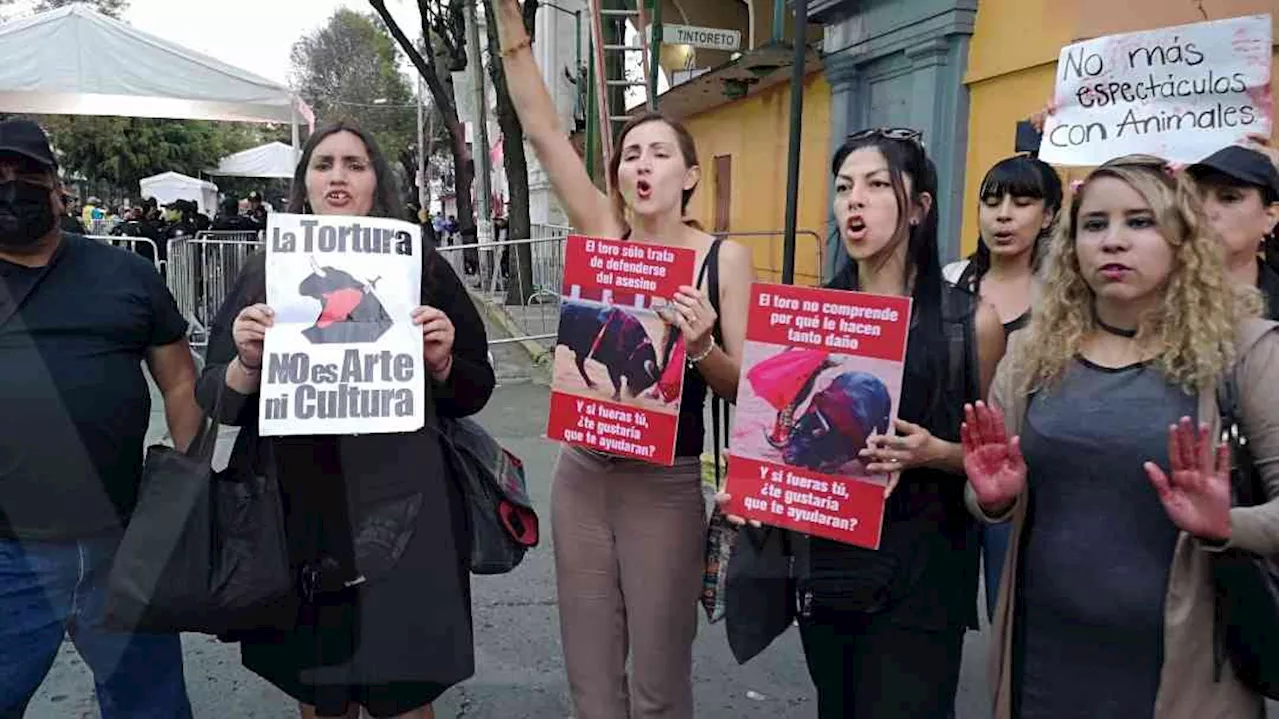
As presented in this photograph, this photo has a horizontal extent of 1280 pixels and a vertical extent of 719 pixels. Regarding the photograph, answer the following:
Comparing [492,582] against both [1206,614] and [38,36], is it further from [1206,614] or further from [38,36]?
[38,36]

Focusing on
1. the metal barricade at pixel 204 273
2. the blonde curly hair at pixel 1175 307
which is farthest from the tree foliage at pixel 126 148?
the blonde curly hair at pixel 1175 307

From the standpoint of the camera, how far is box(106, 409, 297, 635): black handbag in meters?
2.26

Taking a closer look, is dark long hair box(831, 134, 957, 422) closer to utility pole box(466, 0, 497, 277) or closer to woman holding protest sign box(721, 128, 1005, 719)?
woman holding protest sign box(721, 128, 1005, 719)

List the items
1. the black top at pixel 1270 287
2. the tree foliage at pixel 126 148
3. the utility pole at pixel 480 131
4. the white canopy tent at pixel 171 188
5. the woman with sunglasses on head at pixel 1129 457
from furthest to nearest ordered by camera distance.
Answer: the tree foliage at pixel 126 148, the white canopy tent at pixel 171 188, the utility pole at pixel 480 131, the black top at pixel 1270 287, the woman with sunglasses on head at pixel 1129 457

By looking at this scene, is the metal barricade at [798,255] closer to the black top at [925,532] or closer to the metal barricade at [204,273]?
the metal barricade at [204,273]

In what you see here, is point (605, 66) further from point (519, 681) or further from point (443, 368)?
point (443, 368)

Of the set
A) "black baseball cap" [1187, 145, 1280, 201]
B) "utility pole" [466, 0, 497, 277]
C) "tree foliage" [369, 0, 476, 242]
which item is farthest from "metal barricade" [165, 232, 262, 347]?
"black baseball cap" [1187, 145, 1280, 201]

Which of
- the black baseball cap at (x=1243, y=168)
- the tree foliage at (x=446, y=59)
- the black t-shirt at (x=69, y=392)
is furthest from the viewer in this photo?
the tree foliage at (x=446, y=59)

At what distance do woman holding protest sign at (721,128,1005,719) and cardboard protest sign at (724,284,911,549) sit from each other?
0.21 ft

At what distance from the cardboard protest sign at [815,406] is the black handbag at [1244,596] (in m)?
0.64

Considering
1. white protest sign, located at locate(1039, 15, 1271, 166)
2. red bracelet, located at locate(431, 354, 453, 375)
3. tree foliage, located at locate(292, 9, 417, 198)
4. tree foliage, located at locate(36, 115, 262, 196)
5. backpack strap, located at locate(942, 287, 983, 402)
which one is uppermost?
tree foliage, located at locate(292, 9, 417, 198)

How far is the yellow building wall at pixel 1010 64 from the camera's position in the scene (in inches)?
272

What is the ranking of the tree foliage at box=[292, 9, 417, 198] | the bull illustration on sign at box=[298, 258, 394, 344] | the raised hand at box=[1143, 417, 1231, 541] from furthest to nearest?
the tree foliage at box=[292, 9, 417, 198] → the bull illustration on sign at box=[298, 258, 394, 344] → the raised hand at box=[1143, 417, 1231, 541]

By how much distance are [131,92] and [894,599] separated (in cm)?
890
